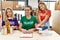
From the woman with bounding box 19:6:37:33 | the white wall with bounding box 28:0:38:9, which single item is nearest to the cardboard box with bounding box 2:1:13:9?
the white wall with bounding box 28:0:38:9

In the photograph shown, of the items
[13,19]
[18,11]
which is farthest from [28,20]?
[18,11]

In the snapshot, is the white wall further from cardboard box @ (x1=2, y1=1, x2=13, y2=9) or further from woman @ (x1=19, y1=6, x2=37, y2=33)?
woman @ (x1=19, y1=6, x2=37, y2=33)

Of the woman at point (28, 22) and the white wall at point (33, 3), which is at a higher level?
the white wall at point (33, 3)

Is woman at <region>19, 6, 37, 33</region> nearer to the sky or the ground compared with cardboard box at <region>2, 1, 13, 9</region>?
nearer to the ground

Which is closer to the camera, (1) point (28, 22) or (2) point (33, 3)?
(1) point (28, 22)

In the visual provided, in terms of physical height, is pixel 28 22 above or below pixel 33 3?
below

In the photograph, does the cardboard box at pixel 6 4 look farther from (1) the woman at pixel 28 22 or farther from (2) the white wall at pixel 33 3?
(1) the woman at pixel 28 22

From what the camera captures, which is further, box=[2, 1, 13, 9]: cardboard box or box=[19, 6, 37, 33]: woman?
box=[2, 1, 13, 9]: cardboard box

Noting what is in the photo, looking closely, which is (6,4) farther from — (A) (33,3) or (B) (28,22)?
(B) (28,22)

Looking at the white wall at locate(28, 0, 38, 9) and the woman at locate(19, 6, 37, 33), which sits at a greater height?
the white wall at locate(28, 0, 38, 9)

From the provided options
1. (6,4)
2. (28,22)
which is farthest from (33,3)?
(28,22)

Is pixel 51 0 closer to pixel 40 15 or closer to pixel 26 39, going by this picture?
pixel 40 15

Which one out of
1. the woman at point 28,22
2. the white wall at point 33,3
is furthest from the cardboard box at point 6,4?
the woman at point 28,22

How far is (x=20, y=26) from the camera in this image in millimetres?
2996
